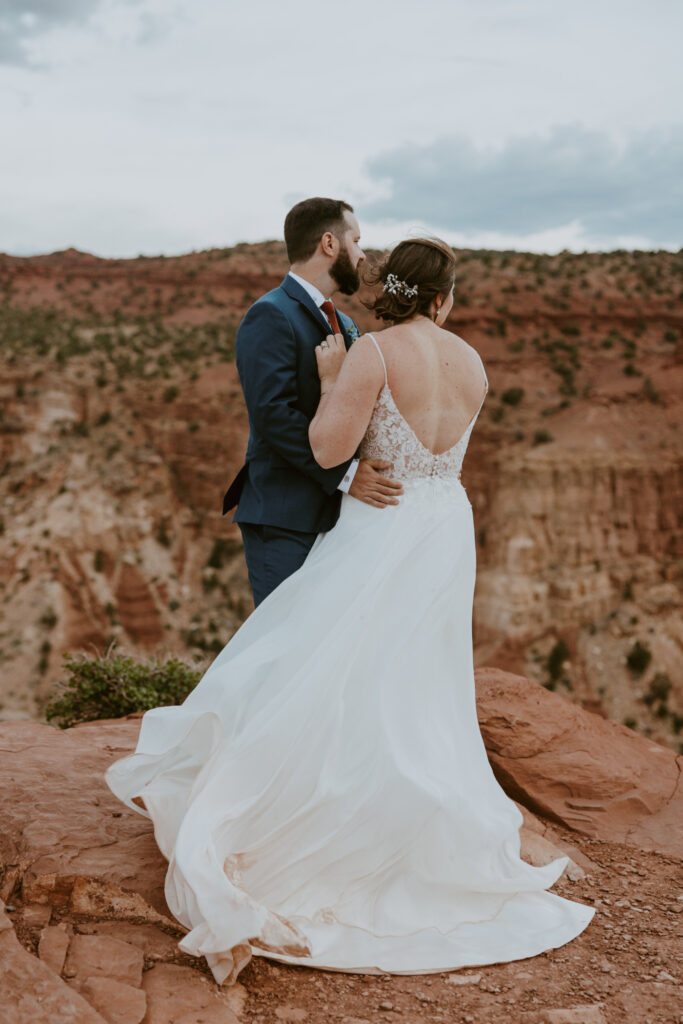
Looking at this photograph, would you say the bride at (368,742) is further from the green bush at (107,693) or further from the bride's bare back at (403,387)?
the green bush at (107,693)

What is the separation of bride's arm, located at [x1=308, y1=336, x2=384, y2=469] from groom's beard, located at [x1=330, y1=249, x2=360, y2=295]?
531 millimetres

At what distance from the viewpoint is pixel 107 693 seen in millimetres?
8031

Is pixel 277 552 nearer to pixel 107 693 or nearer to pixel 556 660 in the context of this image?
pixel 107 693

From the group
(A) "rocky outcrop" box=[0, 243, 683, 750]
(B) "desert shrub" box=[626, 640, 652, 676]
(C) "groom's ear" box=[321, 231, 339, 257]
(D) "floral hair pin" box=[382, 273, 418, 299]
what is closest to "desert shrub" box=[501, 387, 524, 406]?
(A) "rocky outcrop" box=[0, 243, 683, 750]

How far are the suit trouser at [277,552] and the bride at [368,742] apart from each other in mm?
104

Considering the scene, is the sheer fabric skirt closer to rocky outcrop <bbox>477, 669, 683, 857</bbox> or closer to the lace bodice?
the lace bodice

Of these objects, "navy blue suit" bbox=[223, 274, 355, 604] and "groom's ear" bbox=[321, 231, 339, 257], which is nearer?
"navy blue suit" bbox=[223, 274, 355, 604]

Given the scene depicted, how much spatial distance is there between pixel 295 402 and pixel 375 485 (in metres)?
0.45

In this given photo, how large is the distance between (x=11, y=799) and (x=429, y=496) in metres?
2.42

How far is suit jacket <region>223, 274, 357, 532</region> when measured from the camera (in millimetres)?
3361

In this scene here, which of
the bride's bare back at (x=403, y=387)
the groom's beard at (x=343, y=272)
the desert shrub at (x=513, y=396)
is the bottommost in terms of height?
the bride's bare back at (x=403, y=387)

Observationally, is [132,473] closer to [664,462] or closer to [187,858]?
[664,462]

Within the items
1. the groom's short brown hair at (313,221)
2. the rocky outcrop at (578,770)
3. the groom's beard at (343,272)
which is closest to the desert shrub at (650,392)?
the rocky outcrop at (578,770)

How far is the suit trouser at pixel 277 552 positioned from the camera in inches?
141
